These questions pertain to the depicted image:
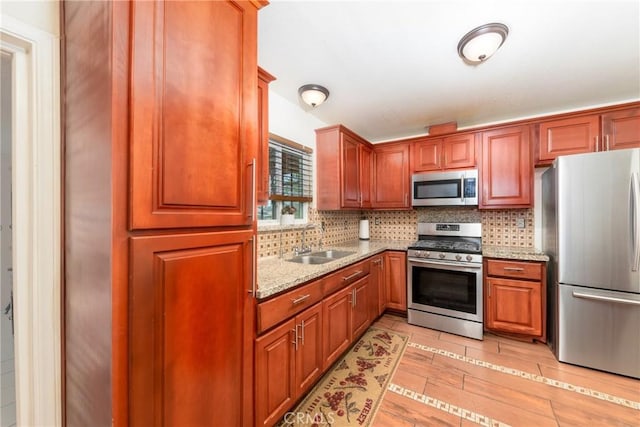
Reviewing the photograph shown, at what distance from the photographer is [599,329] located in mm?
2055

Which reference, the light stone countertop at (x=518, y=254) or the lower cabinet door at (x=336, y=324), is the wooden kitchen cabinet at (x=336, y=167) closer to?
the lower cabinet door at (x=336, y=324)

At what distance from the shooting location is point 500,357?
227 centimetres

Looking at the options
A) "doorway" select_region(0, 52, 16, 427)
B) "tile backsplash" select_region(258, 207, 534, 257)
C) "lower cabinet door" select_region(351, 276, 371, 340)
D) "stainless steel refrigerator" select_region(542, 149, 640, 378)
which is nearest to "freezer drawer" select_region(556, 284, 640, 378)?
"stainless steel refrigerator" select_region(542, 149, 640, 378)

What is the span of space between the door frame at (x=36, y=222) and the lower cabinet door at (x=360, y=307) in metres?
1.86

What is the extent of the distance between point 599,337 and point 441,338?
1.20 metres

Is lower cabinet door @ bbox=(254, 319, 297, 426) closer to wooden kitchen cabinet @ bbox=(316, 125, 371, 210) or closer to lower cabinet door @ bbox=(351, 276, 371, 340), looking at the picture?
lower cabinet door @ bbox=(351, 276, 371, 340)

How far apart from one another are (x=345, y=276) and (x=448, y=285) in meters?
1.37

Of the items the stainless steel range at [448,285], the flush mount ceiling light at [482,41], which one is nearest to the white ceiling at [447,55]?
the flush mount ceiling light at [482,41]

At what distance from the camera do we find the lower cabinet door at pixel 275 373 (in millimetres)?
1291

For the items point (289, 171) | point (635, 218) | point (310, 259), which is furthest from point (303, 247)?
point (635, 218)

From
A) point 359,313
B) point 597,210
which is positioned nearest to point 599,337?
point 597,210

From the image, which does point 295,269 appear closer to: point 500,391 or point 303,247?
point 303,247

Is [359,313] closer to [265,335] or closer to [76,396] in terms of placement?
[265,335]

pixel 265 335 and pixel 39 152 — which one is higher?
pixel 39 152
